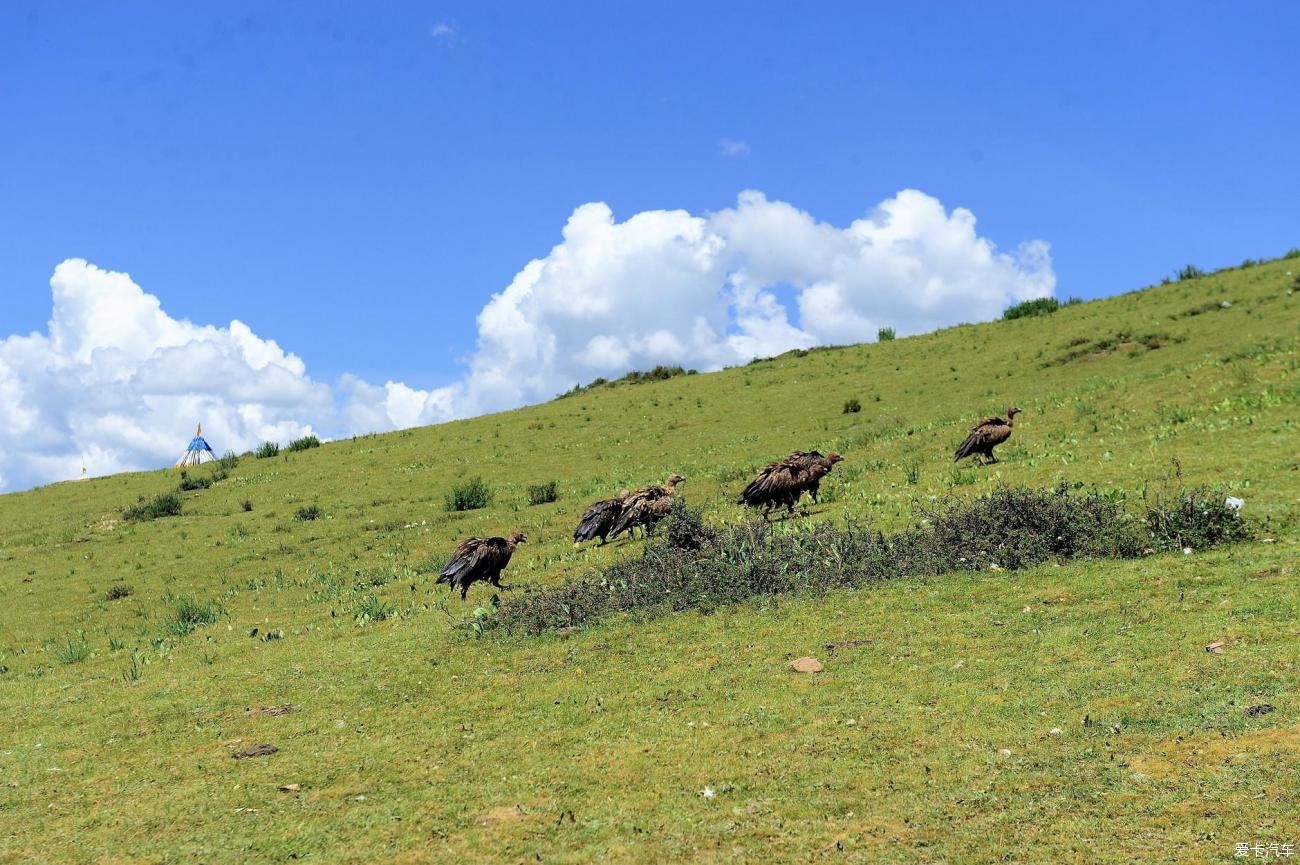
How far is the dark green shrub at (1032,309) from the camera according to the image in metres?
53.3

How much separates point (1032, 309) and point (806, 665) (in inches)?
1886

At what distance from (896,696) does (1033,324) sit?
145 ft

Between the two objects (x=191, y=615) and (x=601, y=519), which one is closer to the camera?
(x=191, y=615)

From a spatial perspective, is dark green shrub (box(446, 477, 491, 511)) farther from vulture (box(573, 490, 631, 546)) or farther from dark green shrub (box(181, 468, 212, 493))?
dark green shrub (box(181, 468, 212, 493))

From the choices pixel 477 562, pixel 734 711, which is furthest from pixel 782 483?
pixel 734 711

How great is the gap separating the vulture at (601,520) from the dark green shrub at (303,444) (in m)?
31.6

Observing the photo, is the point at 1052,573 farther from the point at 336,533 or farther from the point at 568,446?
the point at 568,446

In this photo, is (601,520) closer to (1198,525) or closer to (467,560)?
(467,560)

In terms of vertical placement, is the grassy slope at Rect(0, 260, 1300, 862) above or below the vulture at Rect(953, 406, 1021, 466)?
below

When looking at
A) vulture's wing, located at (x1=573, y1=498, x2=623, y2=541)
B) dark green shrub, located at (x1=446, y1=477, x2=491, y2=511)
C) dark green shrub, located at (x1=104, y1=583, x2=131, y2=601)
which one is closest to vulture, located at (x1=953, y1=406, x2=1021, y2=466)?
vulture's wing, located at (x1=573, y1=498, x2=623, y2=541)

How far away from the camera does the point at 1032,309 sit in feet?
177

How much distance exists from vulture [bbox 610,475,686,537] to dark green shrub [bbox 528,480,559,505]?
10.5 meters

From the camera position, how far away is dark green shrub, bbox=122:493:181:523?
3734 centimetres

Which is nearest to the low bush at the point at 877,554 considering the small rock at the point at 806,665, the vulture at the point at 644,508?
the small rock at the point at 806,665
